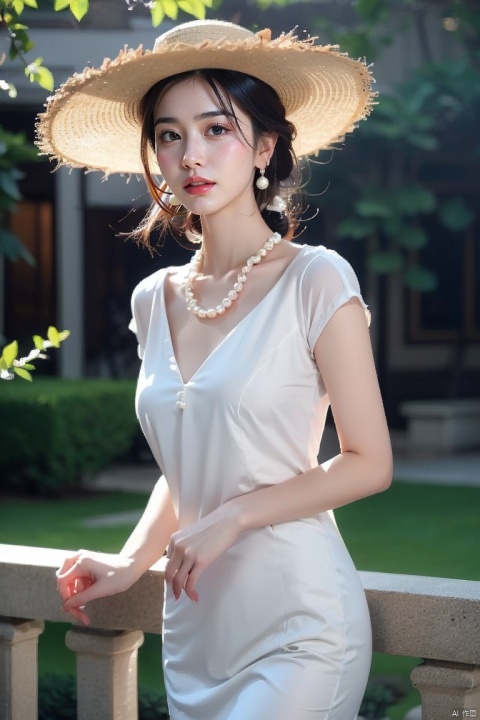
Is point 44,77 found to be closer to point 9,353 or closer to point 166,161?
point 166,161

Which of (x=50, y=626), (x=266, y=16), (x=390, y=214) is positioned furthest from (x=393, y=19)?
(x=50, y=626)

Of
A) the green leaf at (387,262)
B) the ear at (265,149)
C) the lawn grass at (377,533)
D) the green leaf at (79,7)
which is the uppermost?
the green leaf at (387,262)

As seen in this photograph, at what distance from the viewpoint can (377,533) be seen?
7543 mm

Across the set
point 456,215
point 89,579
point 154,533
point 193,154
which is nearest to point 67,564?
point 89,579

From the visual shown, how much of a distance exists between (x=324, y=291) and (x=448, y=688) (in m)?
0.71

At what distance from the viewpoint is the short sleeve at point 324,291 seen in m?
1.98

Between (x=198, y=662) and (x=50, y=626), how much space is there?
4121 millimetres

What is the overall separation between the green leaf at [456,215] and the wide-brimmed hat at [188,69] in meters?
9.63

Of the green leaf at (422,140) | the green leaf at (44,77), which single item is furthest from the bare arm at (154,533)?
the green leaf at (422,140)

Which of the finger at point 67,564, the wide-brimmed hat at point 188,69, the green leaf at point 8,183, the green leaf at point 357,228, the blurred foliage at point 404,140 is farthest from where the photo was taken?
the green leaf at point 357,228

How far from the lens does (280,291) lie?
6.79ft

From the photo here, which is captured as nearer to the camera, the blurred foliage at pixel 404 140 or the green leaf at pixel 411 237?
the blurred foliage at pixel 404 140

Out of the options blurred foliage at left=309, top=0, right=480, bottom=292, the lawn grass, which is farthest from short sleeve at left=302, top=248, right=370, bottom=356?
blurred foliage at left=309, top=0, right=480, bottom=292

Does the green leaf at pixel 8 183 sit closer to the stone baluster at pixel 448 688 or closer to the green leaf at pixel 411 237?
the green leaf at pixel 411 237
